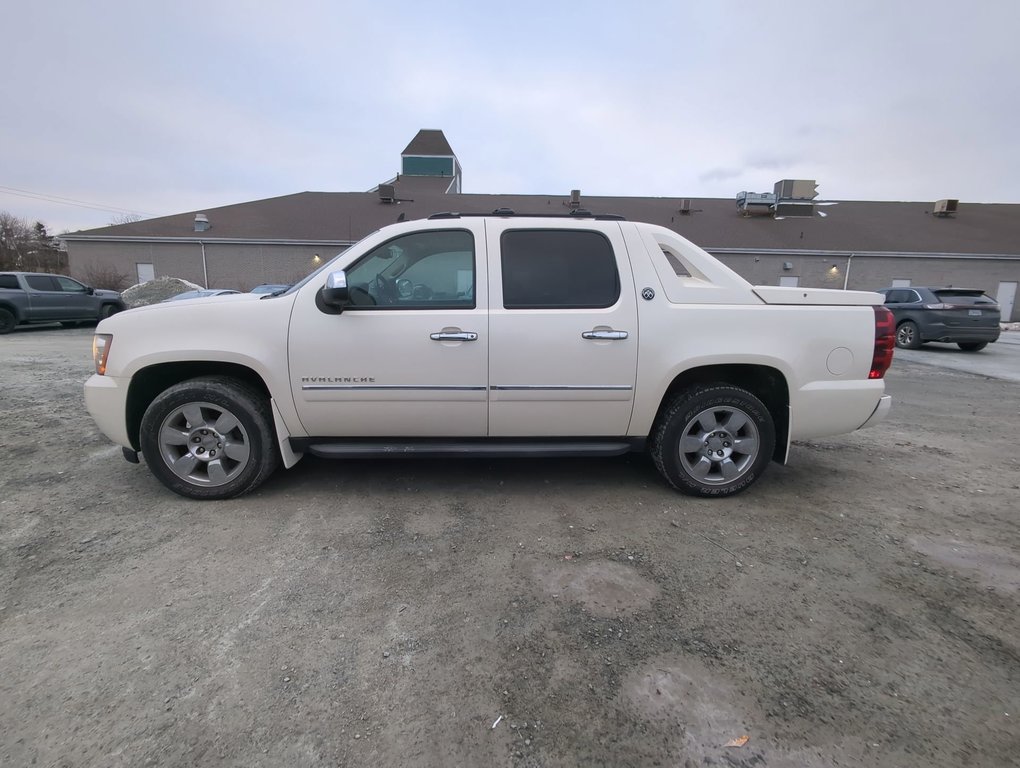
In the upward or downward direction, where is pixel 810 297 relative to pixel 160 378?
upward

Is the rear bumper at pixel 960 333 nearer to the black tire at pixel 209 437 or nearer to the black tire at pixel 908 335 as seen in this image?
the black tire at pixel 908 335

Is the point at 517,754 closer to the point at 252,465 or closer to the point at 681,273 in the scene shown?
the point at 252,465

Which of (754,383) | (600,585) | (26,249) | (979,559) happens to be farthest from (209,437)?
(26,249)

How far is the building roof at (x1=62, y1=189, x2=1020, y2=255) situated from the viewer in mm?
25297

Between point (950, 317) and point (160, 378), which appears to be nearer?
point (160, 378)

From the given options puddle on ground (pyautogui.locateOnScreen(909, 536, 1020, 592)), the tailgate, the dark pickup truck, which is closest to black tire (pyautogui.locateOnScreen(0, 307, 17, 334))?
the dark pickup truck

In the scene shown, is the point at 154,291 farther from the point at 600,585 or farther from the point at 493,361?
the point at 600,585

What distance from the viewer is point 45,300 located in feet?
48.8

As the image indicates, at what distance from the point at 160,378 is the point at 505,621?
2.96 meters

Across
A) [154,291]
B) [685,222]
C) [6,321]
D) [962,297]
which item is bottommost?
[6,321]

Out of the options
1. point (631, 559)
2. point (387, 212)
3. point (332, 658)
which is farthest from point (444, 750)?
point (387, 212)

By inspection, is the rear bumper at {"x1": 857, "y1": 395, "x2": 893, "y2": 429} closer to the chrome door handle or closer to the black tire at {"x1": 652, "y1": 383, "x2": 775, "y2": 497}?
the black tire at {"x1": 652, "y1": 383, "x2": 775, "y2": 497}

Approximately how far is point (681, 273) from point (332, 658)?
10.4 ft

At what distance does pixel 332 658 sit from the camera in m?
2.07
